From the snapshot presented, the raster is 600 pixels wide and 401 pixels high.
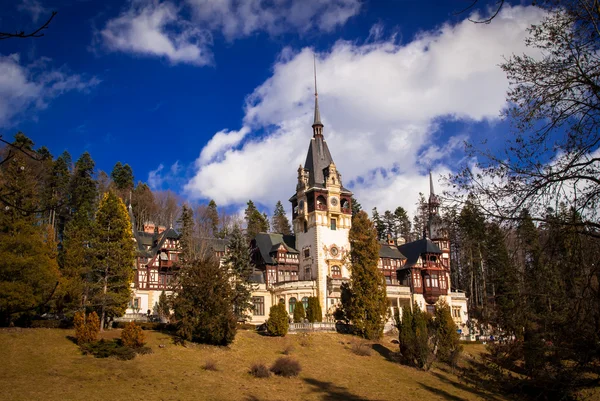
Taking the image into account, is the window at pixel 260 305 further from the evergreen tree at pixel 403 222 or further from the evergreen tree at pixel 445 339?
the evergreen tree at pixel 403 222

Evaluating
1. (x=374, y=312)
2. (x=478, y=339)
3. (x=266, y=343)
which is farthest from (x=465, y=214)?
(x=478, y=339)

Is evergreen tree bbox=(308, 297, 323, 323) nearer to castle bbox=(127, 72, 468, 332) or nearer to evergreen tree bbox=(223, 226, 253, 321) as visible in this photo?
castle bbox=(127, 72, 468, 332)

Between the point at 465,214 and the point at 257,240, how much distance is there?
52948mm

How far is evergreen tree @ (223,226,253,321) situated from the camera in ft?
155

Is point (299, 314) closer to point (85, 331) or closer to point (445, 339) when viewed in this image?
point (445, 339)

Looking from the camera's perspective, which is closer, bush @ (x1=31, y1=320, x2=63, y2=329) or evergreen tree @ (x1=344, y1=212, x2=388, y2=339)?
bush @ (x1=31, y1=320, x2=63, y2=329)

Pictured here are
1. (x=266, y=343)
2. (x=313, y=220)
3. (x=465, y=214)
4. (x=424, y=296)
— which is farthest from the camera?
(x=424, y=296)

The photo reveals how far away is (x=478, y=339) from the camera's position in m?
54.3

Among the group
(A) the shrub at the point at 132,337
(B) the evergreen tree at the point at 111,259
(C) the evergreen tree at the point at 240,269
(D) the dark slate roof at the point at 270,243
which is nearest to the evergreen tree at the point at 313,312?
(C) the evergreen tree at the point at 240,269

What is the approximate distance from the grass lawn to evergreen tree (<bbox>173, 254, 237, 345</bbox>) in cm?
111

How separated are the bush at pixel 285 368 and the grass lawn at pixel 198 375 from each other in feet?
1.99

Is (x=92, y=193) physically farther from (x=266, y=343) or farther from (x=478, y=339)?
(x=478, y=339)

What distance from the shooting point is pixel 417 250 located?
66.1 m

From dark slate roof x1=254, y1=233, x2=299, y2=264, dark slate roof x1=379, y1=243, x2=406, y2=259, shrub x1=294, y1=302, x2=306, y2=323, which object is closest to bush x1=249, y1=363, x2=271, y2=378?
shrub x1=294, y1=302, x2=306, y2=323
